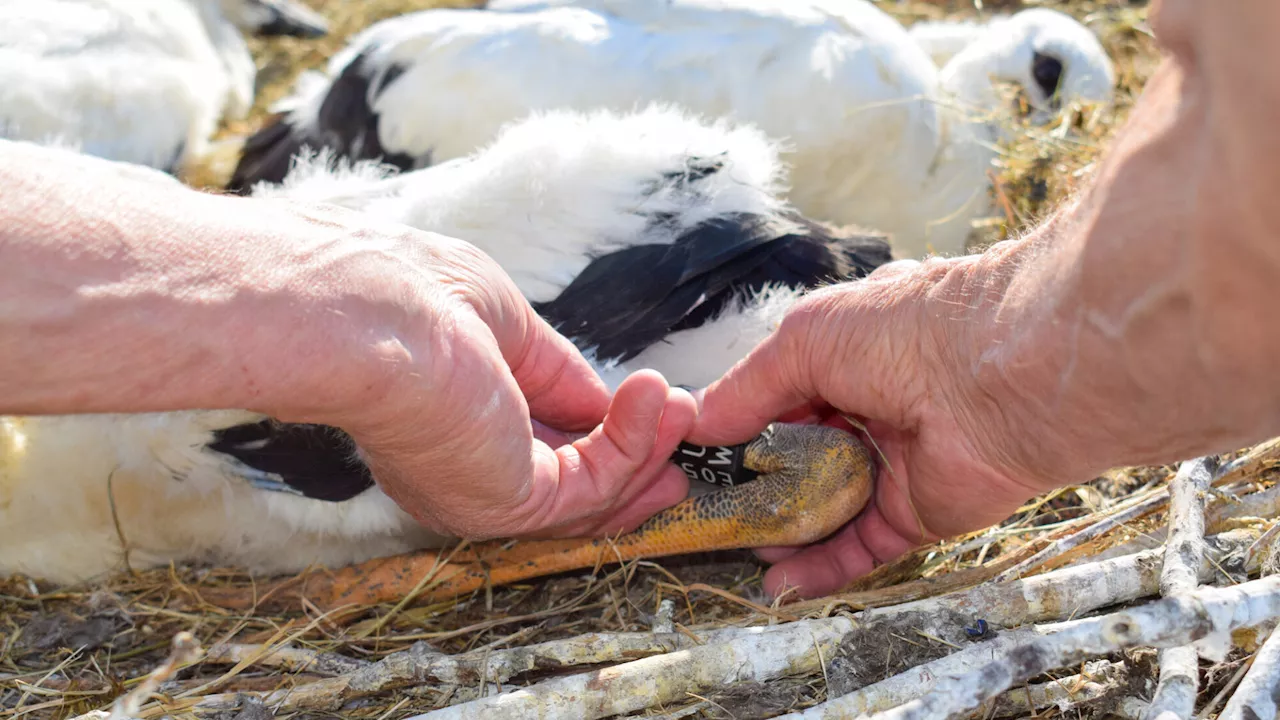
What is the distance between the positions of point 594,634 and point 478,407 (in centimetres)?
46

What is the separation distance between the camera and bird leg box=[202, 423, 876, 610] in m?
1.91

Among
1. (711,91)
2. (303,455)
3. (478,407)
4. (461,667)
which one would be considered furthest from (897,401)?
(711,91)

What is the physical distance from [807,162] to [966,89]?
2.50 feet

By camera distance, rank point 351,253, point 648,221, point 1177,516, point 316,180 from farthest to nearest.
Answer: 1. point 316,180
2. point 648,221
3. point 1177,516
4. point 351,253

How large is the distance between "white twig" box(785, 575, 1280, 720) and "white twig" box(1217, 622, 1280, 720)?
6cm

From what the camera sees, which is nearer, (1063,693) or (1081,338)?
(1081,338)

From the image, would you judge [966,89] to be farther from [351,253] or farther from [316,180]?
[351,253]

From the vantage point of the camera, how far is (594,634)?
5.73ft

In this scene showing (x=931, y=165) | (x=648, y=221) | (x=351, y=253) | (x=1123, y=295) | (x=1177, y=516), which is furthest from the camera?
(x=931, y=165)

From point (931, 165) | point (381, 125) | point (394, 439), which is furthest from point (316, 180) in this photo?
point (931, 165)

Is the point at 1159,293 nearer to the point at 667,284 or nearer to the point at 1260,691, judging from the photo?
the point at 1260,691

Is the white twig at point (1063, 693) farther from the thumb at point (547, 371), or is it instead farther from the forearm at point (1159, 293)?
the thumb at point (547, 371)

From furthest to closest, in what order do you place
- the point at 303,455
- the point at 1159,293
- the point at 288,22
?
the point at 288,22, the point at 303,455, the point at 1159,293

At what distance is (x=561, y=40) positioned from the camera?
275 centimetres
